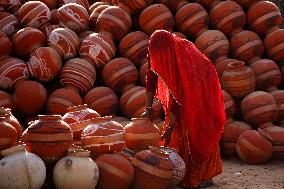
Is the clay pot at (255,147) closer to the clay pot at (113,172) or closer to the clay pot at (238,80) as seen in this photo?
the clay pot at (238,80)

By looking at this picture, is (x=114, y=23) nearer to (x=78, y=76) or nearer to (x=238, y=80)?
(x=78, y=76)

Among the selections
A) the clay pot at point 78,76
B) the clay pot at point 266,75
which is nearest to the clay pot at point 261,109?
the clay pot at point 266,75

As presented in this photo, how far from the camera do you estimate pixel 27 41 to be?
7094 mm

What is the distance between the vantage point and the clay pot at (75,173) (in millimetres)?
4051

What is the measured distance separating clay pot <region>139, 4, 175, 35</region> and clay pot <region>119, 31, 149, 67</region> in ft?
0.85

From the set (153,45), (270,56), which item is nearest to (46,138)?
(153,45)

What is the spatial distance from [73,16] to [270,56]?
339 centimetres

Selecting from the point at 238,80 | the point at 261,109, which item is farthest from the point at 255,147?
the point at 238,80

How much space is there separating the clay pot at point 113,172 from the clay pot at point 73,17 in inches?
153

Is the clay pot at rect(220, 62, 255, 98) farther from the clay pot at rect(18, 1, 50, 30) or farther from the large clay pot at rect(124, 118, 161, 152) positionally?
the clay pot at rect(18, 1, 50, 30)

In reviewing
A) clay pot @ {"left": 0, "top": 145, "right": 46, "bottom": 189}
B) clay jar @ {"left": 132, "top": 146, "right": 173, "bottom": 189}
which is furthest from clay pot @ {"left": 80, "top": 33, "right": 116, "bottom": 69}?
clay pot @ {"left": 0, "top": 145, "right": 46, "bottom": 189}

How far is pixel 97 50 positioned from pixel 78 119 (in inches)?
99.5

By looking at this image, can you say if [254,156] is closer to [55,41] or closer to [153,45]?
[153,45]

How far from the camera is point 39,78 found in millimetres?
6875
